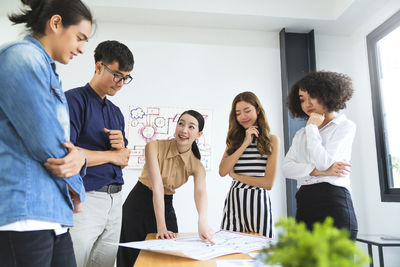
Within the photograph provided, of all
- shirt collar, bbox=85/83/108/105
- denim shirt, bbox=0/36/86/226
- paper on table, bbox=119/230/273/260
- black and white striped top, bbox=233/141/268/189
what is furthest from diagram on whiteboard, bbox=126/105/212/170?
denim shirt, bbox=0/36/86/226

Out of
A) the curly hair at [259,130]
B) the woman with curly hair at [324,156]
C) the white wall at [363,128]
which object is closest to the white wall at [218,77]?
the white wall at [363,128]

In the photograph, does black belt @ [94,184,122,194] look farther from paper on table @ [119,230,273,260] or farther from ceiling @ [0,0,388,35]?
ceiling @ [0,0,388,35]

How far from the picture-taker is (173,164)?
168cm

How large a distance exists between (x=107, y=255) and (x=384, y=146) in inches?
112

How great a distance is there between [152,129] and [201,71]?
2.89 ft

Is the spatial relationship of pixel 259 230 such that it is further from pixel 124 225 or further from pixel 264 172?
pixel 124 225

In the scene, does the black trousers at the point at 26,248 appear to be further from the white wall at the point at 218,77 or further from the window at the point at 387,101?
the window at the point at 387,101

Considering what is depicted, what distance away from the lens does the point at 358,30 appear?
354cm

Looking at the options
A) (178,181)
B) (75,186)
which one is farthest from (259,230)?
(75,186)

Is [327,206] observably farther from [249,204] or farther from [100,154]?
[100,154]

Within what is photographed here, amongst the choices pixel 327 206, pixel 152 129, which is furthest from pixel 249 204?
pixel 152 129

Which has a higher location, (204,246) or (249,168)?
(249,168)

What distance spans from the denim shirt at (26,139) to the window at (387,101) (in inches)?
121

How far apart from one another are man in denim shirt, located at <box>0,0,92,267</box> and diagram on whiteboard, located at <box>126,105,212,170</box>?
7.90ft
